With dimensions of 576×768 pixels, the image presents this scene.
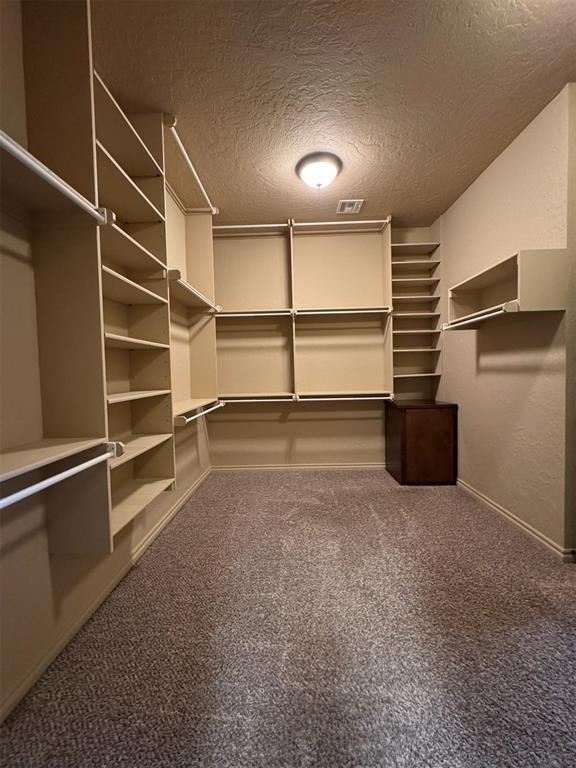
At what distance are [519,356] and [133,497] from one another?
247cm

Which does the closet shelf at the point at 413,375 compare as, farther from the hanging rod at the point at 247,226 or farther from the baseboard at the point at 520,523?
the hanging rod at the point at 247,226

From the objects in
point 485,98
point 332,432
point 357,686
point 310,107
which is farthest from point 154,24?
point 332,432

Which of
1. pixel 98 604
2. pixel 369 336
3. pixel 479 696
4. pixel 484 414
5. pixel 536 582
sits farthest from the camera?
pixel 369 336

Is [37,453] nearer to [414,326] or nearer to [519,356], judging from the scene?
[519,356]

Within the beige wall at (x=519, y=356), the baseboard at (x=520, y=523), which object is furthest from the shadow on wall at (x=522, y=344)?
the baseboard at (x=520, y=523)

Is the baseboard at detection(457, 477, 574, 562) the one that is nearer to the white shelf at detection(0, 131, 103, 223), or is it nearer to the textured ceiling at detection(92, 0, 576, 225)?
the textured ceiling at detection(92, 0, 576, 225)

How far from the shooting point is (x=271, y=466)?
10.9 feet

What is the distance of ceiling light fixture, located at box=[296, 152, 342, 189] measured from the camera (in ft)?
6.96

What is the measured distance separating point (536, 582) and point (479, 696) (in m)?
0.82

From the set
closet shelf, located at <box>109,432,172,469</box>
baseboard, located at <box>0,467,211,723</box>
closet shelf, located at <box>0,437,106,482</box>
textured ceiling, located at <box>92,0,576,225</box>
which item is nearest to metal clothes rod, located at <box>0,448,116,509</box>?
closet shelf, located at <box>0,437,106,482</box>

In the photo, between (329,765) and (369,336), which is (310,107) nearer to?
(369,336)

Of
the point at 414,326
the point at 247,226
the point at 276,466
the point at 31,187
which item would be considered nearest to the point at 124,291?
the point at 31,187

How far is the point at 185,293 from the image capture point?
2.27 m

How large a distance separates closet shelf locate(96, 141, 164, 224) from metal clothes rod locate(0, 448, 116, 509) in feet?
3.86
